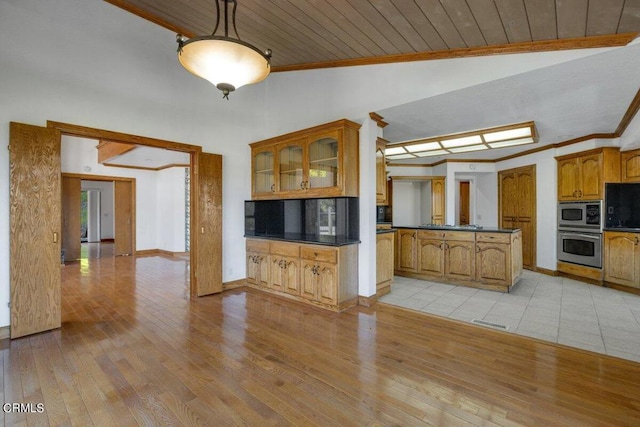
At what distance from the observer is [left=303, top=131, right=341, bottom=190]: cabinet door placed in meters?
3.68

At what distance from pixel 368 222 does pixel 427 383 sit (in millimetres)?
1984

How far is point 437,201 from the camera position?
25.0ft

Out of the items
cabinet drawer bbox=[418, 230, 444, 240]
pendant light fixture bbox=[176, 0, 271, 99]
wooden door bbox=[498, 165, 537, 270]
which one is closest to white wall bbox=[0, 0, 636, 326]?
cabinet drawer bbox=[418, 230, 444, 240]

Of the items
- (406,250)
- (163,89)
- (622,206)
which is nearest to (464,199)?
(622,206)

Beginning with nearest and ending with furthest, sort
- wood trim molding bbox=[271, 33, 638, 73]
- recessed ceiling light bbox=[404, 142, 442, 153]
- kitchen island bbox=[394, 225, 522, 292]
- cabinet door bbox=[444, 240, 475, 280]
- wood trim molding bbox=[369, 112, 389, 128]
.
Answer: wood trim molding bbox=[271, 33, 638, 73] < wood trim molding bbox=[369, 112, 389, 128] < kitchen island bbox=[394, 225, 522, 292] < cabinet door bbox=[444, 240, 475, 280] < recessed ceiling light bbox=[404, 142, 442, 153]

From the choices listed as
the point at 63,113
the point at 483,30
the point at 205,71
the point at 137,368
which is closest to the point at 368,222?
the point at 483,30

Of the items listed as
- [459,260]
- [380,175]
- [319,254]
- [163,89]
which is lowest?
[459,260]

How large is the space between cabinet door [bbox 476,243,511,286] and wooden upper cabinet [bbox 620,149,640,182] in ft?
7.96

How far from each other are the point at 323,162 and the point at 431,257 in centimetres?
255

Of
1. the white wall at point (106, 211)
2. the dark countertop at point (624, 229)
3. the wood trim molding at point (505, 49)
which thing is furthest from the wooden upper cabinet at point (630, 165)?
the white wall at point (106, 211)

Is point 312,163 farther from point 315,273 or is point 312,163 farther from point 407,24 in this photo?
point 407,24

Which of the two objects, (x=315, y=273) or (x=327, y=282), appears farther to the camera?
(x=315, y=273)

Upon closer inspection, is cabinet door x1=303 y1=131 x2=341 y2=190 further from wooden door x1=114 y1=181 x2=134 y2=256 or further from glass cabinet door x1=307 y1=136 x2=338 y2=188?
wooden door x1=114 y1=181 x2=134 y2=256

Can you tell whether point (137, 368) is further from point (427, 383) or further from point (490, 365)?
point (490, 365)
